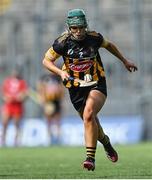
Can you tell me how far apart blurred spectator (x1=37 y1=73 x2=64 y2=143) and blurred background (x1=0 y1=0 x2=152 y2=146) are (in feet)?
0.91

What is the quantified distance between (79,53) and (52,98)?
47.9ft

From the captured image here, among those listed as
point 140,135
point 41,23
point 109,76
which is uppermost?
point 41,23

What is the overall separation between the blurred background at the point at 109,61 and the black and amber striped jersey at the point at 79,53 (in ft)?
43.9

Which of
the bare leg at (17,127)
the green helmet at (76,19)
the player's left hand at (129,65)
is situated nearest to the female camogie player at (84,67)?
the green helmet at (76,19)

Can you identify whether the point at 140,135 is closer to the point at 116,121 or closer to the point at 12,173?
the point at 116,121

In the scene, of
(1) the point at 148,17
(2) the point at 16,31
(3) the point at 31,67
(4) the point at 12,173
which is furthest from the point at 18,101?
(4) the point at 12,173

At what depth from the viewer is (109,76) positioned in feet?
78.5

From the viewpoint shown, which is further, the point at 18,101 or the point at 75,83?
the point at 18,101

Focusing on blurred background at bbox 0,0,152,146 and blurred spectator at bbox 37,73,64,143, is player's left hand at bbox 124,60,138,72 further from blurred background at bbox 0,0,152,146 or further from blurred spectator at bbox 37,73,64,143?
blurred spectator at bbox 37,73,64,143

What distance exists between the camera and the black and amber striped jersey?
9992 mm

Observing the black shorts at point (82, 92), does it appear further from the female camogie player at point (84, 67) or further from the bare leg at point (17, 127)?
the bare leg at point (17, 127)

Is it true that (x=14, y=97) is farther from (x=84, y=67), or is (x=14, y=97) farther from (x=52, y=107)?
(x=84, y=67)

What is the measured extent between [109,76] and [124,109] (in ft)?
4.14

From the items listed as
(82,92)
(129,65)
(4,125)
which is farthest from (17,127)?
(82,92)
